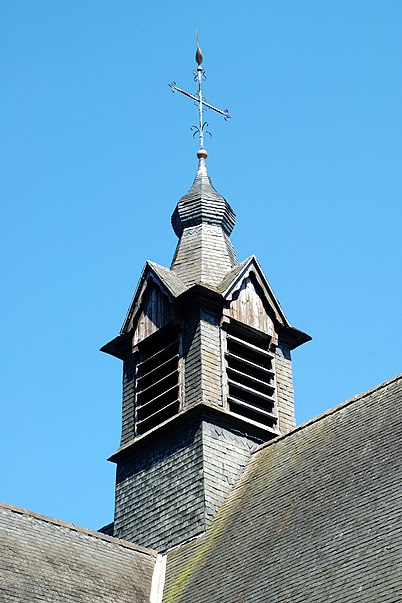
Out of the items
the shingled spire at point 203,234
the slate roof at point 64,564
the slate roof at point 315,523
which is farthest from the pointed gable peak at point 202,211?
the slate roof at point 64,564

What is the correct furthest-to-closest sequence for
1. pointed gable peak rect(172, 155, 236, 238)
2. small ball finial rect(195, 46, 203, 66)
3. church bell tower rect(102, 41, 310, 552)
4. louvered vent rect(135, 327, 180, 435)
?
small ball finial rect(195, 46, 203, 66) < pointed gable peak rect(172, 155, 236, 238) < louvered vent rect(135, 327, 180, 435) < church bell tower rect(102, 41, 310, 552)

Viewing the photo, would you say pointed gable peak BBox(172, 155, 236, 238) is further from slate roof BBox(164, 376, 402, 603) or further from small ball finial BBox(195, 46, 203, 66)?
slate roof BBox(164, 376, 402, 603)

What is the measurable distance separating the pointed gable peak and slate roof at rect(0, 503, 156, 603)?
26.8 ft

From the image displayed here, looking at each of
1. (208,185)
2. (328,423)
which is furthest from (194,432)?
(208,185)

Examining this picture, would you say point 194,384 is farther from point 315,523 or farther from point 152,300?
point 315,523

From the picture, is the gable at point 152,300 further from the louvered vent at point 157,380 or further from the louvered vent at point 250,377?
the louvered vent at point 250,377

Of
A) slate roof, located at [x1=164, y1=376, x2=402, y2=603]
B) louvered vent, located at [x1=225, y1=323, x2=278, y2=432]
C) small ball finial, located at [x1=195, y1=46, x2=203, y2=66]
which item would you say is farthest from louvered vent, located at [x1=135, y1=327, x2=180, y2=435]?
small ball finial, located at [x1=195, y1=46, x2=203, y2=66]

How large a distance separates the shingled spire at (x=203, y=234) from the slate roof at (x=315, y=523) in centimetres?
439

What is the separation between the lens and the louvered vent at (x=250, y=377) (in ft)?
69.8

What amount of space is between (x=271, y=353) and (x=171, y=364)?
2121 mm

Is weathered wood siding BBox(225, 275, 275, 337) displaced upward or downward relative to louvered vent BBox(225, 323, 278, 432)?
upward

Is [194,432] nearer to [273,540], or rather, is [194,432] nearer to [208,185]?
[273,540]

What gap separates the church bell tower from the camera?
65.0 feet

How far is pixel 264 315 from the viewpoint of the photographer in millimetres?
22641
